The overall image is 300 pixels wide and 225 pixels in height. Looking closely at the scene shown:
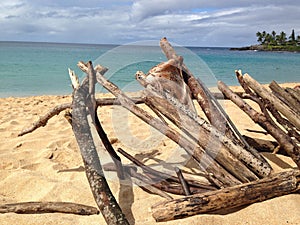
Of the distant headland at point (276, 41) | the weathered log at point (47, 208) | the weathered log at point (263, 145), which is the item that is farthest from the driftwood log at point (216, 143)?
the distant headland at point (276, 41)

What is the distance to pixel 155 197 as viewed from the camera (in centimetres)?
273

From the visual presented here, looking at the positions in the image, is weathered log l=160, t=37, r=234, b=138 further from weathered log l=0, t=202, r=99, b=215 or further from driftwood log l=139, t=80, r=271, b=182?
weathered log l=0, t=202, r=99, b=215

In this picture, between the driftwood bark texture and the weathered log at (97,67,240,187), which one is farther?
the driftwood bark texture

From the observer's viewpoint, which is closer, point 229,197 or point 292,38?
point 229,197

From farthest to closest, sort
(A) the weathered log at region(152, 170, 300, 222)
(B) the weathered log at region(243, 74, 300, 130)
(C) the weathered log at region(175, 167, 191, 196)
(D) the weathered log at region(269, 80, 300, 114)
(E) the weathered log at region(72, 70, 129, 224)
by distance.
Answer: (D) the weathered log at region(269, 80, 300, 114)
(B) the weathered log at region(243, 74, 300, 130)
(C) the weathered log at region(175, 167, 191, 196)
(A) the weathered log at region(152, 170, 300, 222)
(E) the weathered log at region(72, 70, 129, 224)

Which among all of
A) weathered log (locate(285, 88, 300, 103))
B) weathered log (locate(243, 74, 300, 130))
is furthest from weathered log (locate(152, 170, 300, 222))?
weathered log (locate(285, 88, 300, 103))

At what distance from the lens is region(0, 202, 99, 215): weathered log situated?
244cm

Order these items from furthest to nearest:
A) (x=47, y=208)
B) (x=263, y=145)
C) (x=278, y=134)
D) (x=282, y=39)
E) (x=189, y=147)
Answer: (x=282, y=39)
(x=263, y=145)
(x=278, y=134)
(x=189, y=147)
(x=47, y=208)

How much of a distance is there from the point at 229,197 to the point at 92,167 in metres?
1.04

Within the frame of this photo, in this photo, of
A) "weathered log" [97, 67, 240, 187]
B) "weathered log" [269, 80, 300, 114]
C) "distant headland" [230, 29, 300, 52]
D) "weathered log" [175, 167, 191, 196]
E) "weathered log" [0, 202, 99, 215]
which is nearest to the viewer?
"weathered log" [0, 202, 99, 215]

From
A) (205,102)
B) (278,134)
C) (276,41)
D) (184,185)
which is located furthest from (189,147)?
(276,41)

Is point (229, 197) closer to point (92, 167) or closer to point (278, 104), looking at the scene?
point (92, 167)

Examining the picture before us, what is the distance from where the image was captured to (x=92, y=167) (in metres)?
2.22

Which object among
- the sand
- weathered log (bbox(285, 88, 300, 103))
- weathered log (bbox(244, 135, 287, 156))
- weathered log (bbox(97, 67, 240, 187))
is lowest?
the sand
